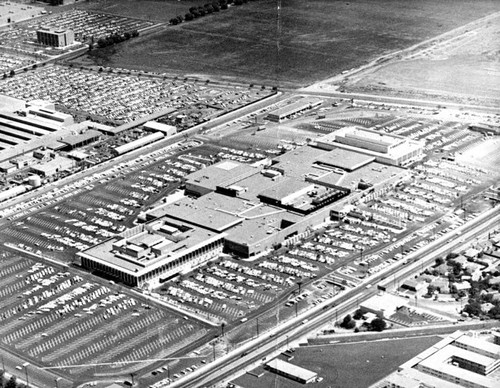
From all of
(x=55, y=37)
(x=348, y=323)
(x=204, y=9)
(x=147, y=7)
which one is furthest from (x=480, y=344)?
(x=147, y=7)

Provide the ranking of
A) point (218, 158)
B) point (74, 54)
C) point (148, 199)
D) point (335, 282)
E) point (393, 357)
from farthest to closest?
point (74, 54) → point (218, 158) → point (148, 199) → point (335, 282) → point (393, 357)

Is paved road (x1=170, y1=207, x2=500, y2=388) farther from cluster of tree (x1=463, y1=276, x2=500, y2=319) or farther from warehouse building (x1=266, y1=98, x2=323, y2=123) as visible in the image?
warehouse building (x1=266, y1=98, x2=323, y2=123)

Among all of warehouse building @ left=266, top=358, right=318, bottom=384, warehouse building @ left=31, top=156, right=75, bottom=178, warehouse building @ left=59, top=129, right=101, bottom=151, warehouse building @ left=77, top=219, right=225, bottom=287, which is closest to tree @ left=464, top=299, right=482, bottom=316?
warehouse building @ left=266, top=358, right=318, bottom=384

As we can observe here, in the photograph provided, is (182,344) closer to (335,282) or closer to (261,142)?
(335,282)

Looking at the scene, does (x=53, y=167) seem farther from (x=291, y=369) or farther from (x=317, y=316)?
(x=291, y=369)

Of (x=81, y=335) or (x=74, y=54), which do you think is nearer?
(x=81, y=335)

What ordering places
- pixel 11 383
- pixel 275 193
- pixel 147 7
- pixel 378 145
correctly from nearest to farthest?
pixel 11 383 < pixel 275 193 < pixel 378 145 < pixel 147 7

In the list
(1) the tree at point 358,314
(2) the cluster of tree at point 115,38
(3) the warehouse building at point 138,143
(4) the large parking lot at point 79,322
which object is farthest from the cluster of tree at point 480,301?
(2) the cluster of tree at point 115,38

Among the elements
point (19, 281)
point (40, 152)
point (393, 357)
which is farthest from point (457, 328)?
point (40, 152)
